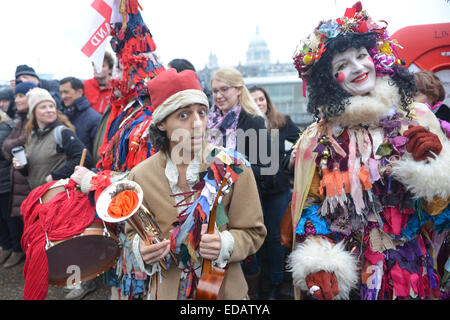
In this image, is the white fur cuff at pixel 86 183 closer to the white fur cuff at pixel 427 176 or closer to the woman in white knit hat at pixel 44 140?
the woman in white knit hat at pixel 44 140

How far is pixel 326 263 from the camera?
1.73m

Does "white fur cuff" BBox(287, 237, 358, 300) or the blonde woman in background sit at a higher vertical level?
the blonde woman in background

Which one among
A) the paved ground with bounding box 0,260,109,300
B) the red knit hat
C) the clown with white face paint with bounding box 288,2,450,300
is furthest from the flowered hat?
the paved ground with bounding box 0,260,109,300

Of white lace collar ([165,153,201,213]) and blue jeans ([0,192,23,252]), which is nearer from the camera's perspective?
white lace collar ([165,153,201,213])

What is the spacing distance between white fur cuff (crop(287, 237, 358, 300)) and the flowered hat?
1.10m

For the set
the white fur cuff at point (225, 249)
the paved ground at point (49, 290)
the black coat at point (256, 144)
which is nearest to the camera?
the white fur cuff at point (225, 249)

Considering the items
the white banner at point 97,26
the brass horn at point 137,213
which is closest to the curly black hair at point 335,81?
the brass horn at point 137,213

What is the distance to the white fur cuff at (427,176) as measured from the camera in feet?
5.25

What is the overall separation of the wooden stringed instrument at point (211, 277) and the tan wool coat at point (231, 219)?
0.14 metres

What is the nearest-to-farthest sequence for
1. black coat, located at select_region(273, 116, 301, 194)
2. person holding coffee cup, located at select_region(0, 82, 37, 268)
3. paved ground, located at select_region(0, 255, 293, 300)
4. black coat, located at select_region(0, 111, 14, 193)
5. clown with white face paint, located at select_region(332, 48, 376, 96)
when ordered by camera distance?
clown with white face paint, located at select_region(332, 48, 376, 96)
black coat, located at select_region(273, 116, 301, 194)
paved ground, located at select_region(0, 255, 293, 300)
person holding coffee cup, located at select_region(0, 82, 37, 268)
black coat, located at select_region(0, 111, 14, 193)

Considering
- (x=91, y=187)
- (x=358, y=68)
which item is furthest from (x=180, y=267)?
(x=358, y=68)

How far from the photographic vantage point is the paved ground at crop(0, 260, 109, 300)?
347 centimetres

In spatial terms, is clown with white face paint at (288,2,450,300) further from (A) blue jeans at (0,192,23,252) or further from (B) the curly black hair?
(A) blue jeans at (0,192,23,252)
